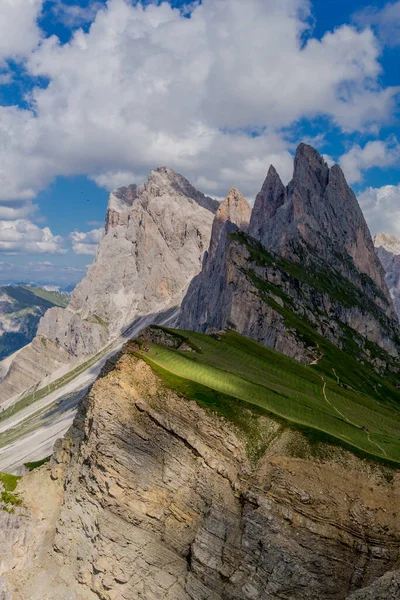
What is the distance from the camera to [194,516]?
37531 mm

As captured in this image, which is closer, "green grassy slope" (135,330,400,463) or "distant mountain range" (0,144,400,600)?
"distant mountain range" (0,144,400,600)

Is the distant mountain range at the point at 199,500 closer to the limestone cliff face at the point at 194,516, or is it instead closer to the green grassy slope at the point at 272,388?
the limestone cliff face at the point at 194,516

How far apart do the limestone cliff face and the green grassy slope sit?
321cm

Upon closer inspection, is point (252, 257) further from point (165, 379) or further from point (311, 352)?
point (165, 379)

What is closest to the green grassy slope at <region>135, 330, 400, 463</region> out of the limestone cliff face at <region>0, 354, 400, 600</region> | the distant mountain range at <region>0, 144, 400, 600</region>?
the distant mountain range at <region>0, 144, 400, 600</region>

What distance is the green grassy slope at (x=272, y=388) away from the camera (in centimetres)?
4303

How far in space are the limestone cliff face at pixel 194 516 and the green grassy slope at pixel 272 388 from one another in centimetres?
321

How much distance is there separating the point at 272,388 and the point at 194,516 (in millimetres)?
20275

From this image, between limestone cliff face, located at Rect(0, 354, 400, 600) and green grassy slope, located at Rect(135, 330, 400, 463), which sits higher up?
green grassy slope, located at Rect(135, 330, 400, 463)

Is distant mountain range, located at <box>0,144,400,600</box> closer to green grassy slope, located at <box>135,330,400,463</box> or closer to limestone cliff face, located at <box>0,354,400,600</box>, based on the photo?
limestone cliff face, located at <box>0,354,400,600</box>

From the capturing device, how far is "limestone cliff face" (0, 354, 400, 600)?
33.9 meters

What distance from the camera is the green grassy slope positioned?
141 feet

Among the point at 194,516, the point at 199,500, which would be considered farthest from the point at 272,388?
the point at 194,516

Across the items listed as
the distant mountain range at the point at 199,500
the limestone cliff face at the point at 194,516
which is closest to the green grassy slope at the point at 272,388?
the distant mountain range at the point at 199,500
